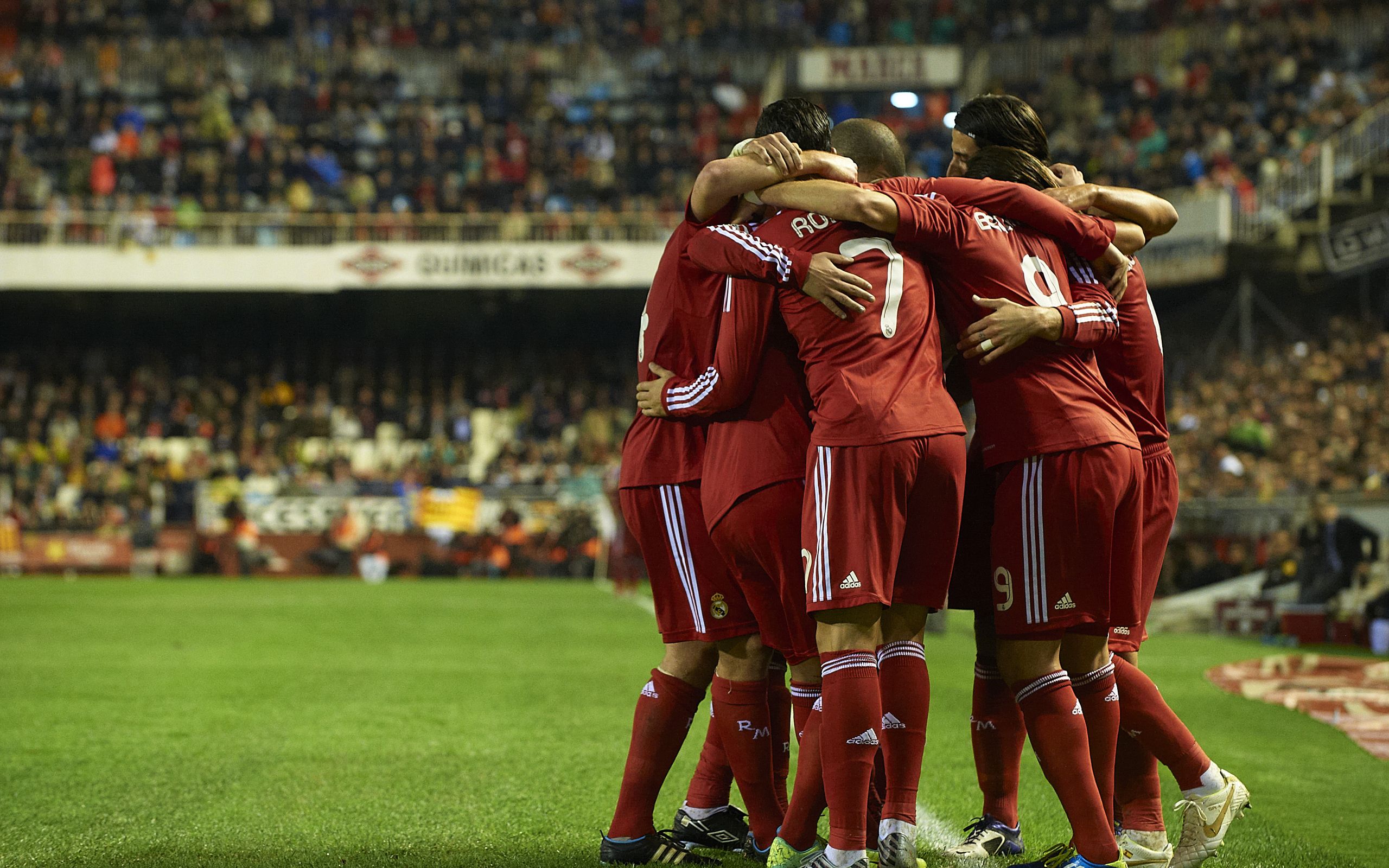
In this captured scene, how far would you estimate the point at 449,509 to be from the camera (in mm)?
24250

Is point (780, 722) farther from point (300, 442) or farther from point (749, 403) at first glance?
point (300, 442)

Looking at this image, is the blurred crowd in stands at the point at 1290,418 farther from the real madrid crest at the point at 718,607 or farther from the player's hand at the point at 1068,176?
the real madrid crest at the point at 718,607

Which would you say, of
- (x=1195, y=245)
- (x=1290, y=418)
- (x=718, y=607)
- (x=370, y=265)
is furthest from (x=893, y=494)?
(x=370, y=265)

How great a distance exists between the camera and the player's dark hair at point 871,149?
416 cm

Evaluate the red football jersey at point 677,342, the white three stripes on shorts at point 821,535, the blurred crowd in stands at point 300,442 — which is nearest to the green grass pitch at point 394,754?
the white three stripes on shorts at point 821,535

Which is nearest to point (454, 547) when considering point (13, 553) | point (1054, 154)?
point (13, 553)

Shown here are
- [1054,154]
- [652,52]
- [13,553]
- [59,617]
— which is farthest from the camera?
[652,52]

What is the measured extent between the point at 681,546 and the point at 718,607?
226mm

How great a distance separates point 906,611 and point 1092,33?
31317 mm

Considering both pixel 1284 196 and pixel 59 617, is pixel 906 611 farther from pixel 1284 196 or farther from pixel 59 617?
pixel 1284 196

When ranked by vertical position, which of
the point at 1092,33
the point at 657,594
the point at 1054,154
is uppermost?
the point at 1092,33

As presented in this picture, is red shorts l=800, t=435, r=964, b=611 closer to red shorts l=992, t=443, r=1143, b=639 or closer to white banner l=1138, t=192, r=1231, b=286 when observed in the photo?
red shorts l=992, t=443, r=1143, b=639

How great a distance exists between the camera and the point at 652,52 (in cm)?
3406

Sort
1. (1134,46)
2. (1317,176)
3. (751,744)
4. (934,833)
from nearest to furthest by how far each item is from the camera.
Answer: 1. (751,744)
2. (934,833)
3. (1317,176)
4. (1134,46)
